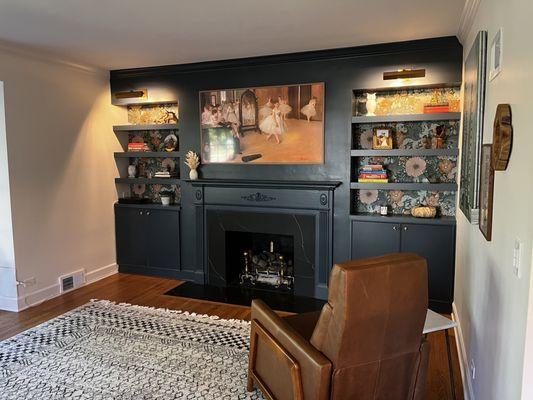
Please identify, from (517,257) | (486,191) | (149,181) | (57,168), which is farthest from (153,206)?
(517,257)

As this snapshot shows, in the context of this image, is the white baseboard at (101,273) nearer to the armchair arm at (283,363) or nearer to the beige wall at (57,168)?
the beige wall at (57,168)

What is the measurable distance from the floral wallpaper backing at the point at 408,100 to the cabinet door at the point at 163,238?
2.48 meters

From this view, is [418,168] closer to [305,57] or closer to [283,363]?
[305,57]

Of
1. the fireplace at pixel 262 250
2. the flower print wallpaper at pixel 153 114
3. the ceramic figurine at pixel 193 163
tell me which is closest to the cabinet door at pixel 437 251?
the fireplace at pixel 262 250

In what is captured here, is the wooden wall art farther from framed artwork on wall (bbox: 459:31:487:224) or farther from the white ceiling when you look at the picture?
the white ceiling

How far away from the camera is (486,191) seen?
2043mm

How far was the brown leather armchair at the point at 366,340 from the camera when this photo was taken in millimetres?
1684

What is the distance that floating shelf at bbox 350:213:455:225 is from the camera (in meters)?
3.75

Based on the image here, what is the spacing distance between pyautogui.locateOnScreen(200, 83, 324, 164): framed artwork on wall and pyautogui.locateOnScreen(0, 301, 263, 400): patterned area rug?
1797 mm

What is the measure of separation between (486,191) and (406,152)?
6.23ft

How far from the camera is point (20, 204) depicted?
3939 mm

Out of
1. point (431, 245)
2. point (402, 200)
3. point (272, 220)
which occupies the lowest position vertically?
point (431, 245)

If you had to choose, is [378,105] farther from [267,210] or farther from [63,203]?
[63,203]

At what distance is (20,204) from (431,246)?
13.1 feet
